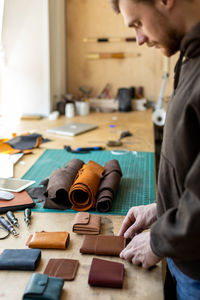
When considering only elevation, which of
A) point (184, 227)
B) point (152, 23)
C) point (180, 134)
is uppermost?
point (152, 23)

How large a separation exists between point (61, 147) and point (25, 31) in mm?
1298

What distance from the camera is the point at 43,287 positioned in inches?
30.3

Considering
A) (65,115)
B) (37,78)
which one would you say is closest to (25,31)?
(37,78)

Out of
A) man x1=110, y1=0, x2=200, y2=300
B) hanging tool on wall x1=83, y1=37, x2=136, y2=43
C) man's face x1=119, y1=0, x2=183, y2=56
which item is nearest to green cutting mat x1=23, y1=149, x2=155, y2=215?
man x1=110, y1=0, x2=200, y2=300

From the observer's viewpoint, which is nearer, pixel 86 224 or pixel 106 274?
pixel 106 274

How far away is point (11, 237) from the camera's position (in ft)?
3.45

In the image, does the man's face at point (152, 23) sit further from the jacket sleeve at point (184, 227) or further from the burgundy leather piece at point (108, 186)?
the burgundy leather piece at point (108, 186)

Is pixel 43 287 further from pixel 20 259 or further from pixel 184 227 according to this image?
pixel 184 227

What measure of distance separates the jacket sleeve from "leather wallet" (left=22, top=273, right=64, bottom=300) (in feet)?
0.81

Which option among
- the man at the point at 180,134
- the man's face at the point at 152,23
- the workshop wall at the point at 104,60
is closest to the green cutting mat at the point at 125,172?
the man at the point at 180,134

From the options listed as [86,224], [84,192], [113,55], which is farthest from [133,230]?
[113,55]

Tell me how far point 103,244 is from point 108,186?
0.37 m

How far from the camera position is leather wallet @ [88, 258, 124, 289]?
0.82m

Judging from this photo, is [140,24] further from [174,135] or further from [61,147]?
[61,147]
